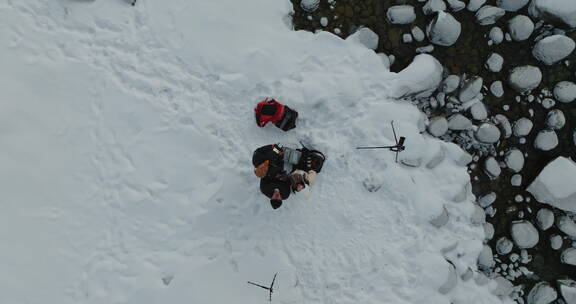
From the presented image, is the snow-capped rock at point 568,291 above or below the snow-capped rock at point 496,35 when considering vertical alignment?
below

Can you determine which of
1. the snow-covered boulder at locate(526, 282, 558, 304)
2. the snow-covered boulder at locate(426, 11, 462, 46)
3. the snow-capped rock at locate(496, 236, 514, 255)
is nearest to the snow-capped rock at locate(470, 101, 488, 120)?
the snow-covered boulder at locate(426, 11, 462, 46)

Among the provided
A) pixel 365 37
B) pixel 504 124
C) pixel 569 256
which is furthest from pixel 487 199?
pixel 365 37

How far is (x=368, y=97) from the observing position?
22.8 ft

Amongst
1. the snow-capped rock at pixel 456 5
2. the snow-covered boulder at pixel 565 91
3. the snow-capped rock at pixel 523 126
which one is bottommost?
the snow-capped rock at pixel 523 126

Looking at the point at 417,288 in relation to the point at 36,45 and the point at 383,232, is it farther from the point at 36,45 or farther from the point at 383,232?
the point at 36,45

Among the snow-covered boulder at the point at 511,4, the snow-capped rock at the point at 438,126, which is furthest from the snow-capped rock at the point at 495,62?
the snow-capped rock at the point at 438,126

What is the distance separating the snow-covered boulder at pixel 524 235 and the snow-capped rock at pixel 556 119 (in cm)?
173

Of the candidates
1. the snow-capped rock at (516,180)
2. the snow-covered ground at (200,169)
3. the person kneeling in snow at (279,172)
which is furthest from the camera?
the snow-capped rock at (516,180)

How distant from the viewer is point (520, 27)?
7.30 metres

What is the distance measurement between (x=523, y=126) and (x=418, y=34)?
93.8 inches

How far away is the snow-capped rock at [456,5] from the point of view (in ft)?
24.0

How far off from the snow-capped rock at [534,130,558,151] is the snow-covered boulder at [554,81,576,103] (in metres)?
0.59

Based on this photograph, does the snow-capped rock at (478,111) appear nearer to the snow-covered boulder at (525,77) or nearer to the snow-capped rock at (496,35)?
the snow-covered boulder at (525,77)

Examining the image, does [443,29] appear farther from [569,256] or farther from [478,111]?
[569,256]
